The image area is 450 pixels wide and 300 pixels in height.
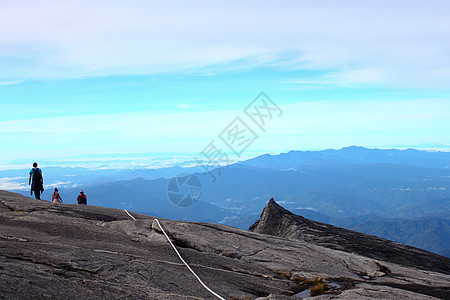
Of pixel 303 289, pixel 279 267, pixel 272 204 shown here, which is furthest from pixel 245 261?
pixel 272 204

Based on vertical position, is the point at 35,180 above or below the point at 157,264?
above

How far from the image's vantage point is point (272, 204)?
36500mm

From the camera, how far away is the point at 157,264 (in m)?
14.6

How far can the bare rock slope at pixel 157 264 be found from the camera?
11.9 m

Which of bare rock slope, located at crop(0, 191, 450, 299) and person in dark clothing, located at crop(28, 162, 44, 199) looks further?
person in dark clothing, located at crop(28, 162, 44, 199)

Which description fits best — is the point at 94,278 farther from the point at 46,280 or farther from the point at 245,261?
the point at 245,261

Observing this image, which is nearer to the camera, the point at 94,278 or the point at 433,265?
the point at 94,278

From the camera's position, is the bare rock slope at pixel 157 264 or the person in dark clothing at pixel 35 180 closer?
the bare rock slope at pixel 157 264

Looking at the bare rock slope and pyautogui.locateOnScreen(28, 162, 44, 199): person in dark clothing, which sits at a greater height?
pyautogui.locateOnScreen(28, 162, 44, 199): person in dark clothing

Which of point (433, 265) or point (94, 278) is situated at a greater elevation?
point (94, 278)

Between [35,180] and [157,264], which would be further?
[35,180]

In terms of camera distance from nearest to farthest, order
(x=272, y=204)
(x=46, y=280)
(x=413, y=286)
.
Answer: (x=46, y=280) → (x=413, y=286) → (x=272, y=204)

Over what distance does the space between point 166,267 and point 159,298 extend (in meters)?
2.93

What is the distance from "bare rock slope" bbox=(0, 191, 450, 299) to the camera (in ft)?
39.0
